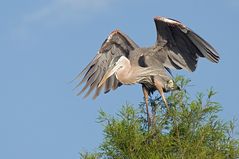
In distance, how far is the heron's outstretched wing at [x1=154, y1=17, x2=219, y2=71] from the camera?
37.2 feet

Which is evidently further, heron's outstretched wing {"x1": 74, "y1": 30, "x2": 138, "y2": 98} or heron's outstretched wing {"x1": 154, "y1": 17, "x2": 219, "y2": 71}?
heron's outstretched wing {"x1": 74, "y1": 30, "x2": 138, "y2": 98}

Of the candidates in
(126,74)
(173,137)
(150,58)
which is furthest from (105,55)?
(173,137)

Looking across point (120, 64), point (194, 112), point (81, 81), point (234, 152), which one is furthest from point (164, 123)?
point (81, 81)

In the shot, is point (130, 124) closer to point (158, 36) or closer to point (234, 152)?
point (234, 152)

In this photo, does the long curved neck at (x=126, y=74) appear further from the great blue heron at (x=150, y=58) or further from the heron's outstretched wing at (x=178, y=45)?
the heron's outstretched wing at (x=178, y=45)

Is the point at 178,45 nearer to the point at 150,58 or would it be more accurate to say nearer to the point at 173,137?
the point at 150,58

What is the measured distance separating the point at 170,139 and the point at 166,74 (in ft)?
12.9

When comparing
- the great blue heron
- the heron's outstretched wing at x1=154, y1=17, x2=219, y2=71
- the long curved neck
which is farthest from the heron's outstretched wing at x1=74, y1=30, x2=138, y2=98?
the long curved neck

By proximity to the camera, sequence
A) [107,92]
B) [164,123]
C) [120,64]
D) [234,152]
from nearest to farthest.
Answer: [234,152] < [164,123] < [120,64] < [107,92]

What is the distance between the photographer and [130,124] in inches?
310

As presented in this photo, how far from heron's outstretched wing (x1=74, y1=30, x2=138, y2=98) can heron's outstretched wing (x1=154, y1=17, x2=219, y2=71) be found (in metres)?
0.71

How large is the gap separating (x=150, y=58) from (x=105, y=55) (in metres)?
1.27

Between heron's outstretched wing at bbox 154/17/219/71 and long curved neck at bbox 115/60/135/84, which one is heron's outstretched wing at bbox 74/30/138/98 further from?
long curved neck at bbox 115/60/135/84

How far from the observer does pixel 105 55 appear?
1298cm
